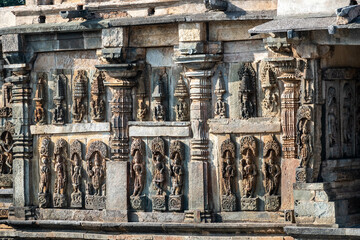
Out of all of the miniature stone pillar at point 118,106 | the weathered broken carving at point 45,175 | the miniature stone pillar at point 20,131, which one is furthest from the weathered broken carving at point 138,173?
the miniature stone pillar at point 20,131

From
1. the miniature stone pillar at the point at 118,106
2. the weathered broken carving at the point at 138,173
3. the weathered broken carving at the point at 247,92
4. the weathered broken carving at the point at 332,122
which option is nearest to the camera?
the weathered broken carving at the point at 332,122

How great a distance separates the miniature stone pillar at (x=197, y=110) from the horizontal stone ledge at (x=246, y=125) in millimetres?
208

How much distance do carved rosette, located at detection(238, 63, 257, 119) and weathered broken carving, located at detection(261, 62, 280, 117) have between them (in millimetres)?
170

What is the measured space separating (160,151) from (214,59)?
174 cm

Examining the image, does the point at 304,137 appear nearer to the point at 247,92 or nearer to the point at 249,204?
the point at 247,92

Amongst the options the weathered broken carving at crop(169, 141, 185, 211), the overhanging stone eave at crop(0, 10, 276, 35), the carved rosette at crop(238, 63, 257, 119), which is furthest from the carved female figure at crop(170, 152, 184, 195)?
the overhanging stone eave at crop(0, 10, 276, 35)

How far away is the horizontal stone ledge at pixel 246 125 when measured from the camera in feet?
75.7

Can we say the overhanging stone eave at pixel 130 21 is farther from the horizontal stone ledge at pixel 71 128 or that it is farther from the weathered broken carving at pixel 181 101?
the horizontal stone ledge at pixel 71 128

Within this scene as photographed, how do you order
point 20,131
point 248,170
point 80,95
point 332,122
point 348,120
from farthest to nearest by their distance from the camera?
point 20,131 < point 80,95 < point 248,170 < point 348,120 < point 332,122

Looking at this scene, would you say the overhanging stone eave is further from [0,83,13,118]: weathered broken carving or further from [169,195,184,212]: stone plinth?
[169,195,184,212]: stone plinth

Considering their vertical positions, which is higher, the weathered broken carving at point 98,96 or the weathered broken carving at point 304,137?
the weathered broken carving at point 98,96

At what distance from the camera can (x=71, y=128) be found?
2514 centimetres

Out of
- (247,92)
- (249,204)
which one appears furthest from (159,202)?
(247,92)

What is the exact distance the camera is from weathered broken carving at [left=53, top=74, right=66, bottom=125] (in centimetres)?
2520
